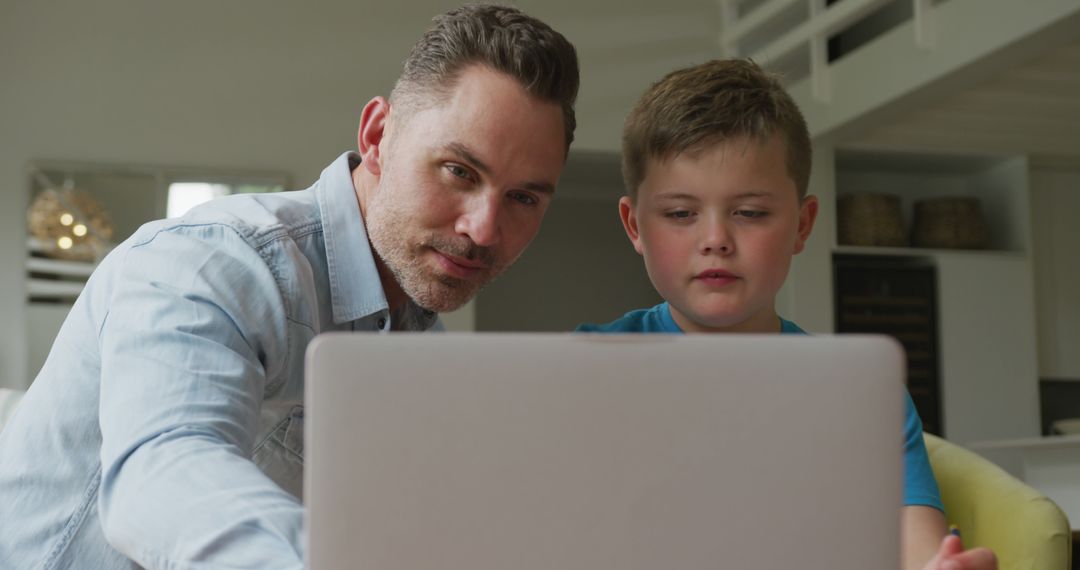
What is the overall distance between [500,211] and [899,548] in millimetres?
716

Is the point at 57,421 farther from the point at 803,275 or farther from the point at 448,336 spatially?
the point at 803,275

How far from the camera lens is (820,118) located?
5668 mm

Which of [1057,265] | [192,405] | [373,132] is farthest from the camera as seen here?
[1057,265]

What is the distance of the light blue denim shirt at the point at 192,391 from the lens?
80 cm

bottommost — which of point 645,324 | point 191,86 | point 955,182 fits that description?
point 645,324

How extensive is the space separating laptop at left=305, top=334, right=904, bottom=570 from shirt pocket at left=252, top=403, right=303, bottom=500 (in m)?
0.69

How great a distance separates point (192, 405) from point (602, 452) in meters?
0.39

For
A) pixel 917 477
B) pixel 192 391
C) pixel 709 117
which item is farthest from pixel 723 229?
pixel 192 391

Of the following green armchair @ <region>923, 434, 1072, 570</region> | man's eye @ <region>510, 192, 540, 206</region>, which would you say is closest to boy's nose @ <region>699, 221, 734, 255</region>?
man's eye @ <region>510, 192, 540, 206</region>

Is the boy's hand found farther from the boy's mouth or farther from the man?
the boy's mouth

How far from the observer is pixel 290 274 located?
3.95 ft

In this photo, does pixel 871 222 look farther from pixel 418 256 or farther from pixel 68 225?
pixel 418 256

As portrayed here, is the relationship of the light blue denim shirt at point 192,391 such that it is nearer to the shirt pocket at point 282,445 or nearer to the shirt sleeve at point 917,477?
the shirt pocket at point 282,445

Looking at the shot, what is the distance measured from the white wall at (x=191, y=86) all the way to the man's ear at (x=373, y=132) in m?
4.49
